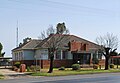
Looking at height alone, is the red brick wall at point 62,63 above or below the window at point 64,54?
below

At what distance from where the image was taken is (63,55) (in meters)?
56.2

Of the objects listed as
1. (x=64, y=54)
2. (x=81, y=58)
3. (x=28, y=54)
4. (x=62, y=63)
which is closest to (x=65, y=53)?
(x=64, y=54)

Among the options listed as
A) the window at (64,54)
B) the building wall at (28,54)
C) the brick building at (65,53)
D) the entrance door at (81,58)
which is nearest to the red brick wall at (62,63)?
the brick building at (65,53)

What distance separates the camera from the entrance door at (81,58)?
57.3m

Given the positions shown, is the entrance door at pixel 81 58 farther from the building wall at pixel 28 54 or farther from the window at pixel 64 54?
the building wall at pixel 28 54

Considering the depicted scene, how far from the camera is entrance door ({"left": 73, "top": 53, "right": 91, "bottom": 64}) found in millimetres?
57344

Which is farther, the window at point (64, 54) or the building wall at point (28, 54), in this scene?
the building wall at point (28, 54)

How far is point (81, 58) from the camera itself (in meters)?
58.1

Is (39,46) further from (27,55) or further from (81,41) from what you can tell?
(81,41)

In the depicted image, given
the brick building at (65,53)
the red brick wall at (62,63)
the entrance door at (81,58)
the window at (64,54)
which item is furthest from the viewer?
the entrance door at (81,58)

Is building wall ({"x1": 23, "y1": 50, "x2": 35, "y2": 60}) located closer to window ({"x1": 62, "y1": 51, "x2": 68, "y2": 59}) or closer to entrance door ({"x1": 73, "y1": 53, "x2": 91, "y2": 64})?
window ({"x1": 62, "y1": 51, "x2": 68, "y2": 59})

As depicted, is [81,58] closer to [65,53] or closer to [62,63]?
[65,53]

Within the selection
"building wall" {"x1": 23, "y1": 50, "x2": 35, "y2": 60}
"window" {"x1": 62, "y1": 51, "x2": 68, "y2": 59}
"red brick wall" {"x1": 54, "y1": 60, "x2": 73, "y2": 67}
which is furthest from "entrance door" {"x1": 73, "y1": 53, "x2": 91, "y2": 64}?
"building wall" {"x1": 23, "y1": 50, "x2": 35, "y2": 60}

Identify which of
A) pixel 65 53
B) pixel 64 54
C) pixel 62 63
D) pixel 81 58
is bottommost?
pixel 62 63
